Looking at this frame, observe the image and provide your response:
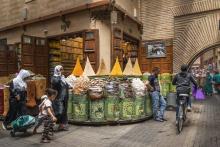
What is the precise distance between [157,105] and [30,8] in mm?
9796

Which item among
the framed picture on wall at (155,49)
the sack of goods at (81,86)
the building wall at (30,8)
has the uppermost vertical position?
the building wall at (30,8)

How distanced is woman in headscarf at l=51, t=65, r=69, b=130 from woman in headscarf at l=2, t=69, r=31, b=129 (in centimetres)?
96

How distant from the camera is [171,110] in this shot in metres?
14.3

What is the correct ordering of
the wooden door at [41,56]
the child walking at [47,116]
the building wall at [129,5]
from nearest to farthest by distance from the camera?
the child walking at [47,116] → the wooden door at [41,56] → the building wall at [129,5]

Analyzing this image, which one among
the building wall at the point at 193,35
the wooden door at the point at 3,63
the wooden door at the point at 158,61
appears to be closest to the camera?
the wooden door at the point at 3,63

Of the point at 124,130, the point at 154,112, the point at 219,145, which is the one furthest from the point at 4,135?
the point at 219,145

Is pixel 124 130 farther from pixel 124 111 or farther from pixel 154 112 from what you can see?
pixel 154 112

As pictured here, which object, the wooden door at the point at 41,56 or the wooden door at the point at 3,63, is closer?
the wooden door at the point at 41,56

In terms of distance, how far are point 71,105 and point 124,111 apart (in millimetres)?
1707

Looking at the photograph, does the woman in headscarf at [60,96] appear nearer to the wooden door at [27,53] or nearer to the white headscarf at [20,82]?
the white headscarf at [20,82]

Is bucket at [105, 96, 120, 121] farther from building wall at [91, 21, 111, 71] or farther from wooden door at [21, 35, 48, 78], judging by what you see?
wooden door at [21, 35, 48, 78]

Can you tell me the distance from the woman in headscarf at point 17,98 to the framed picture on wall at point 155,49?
33.8 feet

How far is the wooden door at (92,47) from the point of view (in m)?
14.4

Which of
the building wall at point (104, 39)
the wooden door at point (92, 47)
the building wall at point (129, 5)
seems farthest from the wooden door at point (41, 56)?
the building wall at point (129, 5)
